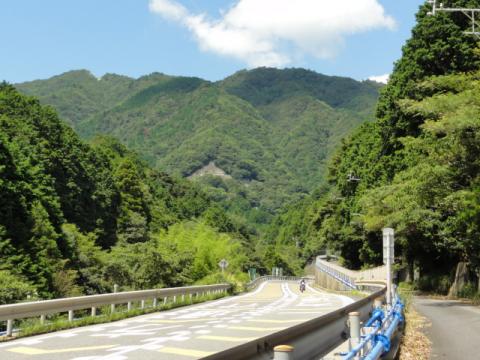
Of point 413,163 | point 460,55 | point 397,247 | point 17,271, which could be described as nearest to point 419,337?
point 413,163

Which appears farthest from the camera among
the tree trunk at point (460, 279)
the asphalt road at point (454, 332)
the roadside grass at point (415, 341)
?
the tree trunk at point (460, 279)

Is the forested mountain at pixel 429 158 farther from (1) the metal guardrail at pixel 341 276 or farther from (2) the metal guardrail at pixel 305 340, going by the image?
(2) the metal guardrail at pixel 305 340

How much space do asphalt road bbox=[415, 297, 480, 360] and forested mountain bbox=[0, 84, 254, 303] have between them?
19058 mm

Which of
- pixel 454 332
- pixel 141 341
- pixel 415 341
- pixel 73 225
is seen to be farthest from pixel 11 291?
pixel 73 225

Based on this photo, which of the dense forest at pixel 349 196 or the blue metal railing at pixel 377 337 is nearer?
the blue metal railing at pixel 377 337

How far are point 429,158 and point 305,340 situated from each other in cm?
2114

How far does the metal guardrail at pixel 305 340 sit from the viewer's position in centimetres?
498

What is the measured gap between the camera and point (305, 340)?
730 cm

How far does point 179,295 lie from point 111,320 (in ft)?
31.4

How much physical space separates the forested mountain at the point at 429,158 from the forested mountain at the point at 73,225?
59.0 ft

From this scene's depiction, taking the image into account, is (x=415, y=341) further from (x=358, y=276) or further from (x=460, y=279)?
(x=358, y=276)

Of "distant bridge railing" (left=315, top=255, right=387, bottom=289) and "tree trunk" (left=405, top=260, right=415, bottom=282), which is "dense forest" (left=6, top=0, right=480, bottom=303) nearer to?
"tree trunk" (left=405, top=260, right=415, bottom=282)

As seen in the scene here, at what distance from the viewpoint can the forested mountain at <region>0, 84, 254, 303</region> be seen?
140ft

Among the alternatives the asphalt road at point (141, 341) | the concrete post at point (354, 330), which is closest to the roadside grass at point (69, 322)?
the asphalt road at point (141, 341)
